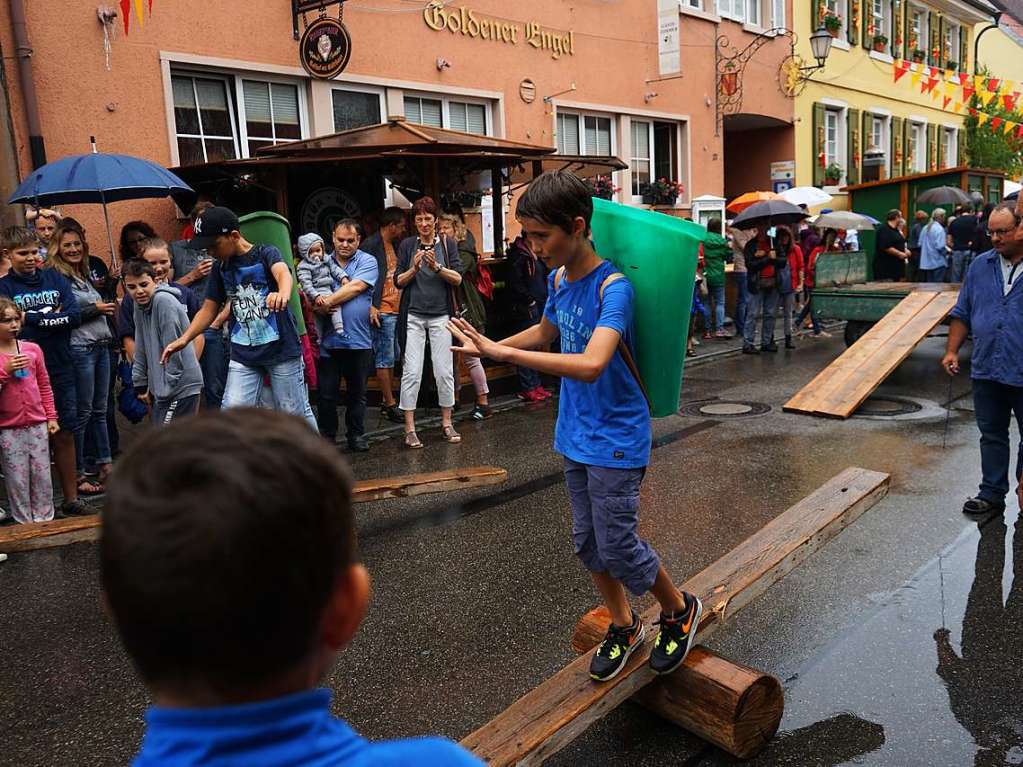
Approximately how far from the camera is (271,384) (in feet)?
19.4

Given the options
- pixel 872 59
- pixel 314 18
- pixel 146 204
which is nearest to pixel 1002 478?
pixel 146 204

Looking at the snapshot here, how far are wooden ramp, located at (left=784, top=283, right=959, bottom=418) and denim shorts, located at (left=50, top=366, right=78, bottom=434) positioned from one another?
620 cm

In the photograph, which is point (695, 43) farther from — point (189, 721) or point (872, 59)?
point (189, 721)

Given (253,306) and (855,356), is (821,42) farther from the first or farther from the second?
(253,306)

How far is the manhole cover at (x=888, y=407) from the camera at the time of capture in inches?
323

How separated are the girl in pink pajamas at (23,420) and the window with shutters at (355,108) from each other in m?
6.82

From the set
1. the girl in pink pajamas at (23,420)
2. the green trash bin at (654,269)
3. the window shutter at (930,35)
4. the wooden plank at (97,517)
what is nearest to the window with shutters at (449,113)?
the girl in pink pajamas at (23,420)

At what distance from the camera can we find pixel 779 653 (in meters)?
3.52

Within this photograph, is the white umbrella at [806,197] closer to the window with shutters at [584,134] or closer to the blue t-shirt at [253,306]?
the window with shutters at [584,134]

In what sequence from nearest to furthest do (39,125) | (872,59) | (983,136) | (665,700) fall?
(665,700), (39,125), (872,59), (983,136)

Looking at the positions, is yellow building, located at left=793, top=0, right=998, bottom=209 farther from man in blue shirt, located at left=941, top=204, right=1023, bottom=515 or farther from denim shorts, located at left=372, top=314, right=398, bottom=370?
man in blue shirt, located at left=941, top=204, right=1023, bottom=515

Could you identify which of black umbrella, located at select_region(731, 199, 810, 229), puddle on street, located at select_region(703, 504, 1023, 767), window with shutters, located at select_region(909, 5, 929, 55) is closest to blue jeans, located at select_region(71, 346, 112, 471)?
puddle on street, located at select_region(703, 504, 1023, 767)

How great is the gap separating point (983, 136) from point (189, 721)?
33.3 metres

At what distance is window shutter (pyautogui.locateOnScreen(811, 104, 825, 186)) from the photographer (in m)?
21.2
